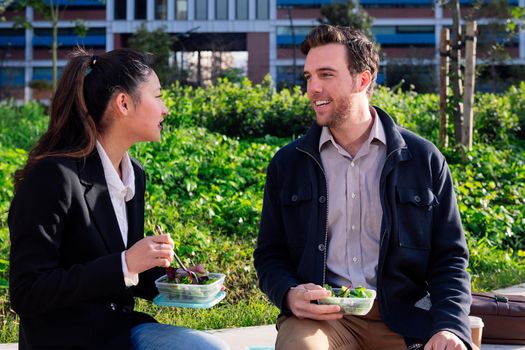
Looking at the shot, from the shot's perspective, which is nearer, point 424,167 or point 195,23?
point 424,167

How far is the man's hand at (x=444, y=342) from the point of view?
2760mm

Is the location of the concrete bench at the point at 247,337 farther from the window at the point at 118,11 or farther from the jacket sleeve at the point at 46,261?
the window at the point at 118,11

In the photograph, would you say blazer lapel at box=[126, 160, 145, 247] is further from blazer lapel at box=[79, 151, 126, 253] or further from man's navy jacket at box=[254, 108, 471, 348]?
man's navy jacket at box=[254, 108, 471, 348]

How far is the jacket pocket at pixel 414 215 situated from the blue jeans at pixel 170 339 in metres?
0.82

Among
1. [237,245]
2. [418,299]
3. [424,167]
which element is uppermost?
[424,167]

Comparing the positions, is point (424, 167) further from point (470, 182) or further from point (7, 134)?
point (7, 134)

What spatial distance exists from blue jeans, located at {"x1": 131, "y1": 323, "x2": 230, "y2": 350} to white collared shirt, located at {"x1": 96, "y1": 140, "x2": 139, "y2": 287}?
1.06ft

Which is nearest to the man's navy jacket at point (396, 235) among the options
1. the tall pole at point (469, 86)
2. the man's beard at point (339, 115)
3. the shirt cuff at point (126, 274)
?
the man's beard at point (339, 115)

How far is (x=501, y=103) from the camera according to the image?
12.9 m

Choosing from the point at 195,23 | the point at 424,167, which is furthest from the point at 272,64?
the point at 424,167

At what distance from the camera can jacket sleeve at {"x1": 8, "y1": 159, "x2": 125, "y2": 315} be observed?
2.55 meters

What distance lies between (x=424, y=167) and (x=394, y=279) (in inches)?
18.0

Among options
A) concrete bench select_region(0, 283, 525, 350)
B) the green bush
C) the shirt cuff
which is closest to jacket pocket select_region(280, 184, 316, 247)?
the shirt cuff

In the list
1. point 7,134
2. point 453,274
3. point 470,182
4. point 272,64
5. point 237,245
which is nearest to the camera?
point 453,274
